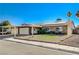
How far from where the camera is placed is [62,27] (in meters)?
28.9

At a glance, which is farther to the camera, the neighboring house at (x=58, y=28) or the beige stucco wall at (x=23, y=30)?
the beige stucco wall at (x=23, y=30)

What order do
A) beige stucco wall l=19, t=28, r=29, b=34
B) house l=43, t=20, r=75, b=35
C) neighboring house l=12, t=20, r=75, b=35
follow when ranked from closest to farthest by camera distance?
1. house l=43, t=20, r=75, b=35
2. neighboring house l=12, t=20, r=75, b=35
3. beige stucco wall l=19, t=28, r=29, b=34

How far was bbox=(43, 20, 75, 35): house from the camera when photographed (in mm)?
26308

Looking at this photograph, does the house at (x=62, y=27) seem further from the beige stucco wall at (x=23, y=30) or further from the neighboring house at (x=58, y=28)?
the beige stucco wall at (x=23, y=30)

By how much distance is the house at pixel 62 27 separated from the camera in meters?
26.3

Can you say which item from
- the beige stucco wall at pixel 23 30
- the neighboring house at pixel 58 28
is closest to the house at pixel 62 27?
the neighboring house at pixel 58 28

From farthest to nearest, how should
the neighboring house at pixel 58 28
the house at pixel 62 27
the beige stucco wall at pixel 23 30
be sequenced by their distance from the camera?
the beige stucco wall at pixel 23 30 → the neighboring house at pixel 58 28 → the house at pixel 62 27

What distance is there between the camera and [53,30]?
31.4 meters

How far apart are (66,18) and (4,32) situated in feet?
46.8

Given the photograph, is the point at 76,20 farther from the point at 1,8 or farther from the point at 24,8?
the point at 1,8

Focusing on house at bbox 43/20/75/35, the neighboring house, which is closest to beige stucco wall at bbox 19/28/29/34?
the neighboring house

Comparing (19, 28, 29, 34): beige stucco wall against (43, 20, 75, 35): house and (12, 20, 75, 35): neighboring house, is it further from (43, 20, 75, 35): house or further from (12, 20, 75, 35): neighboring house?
(43, 20, 75, 35): house

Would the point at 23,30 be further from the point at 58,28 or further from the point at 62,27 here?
the point at 62,27

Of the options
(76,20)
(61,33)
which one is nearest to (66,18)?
(76,20)
